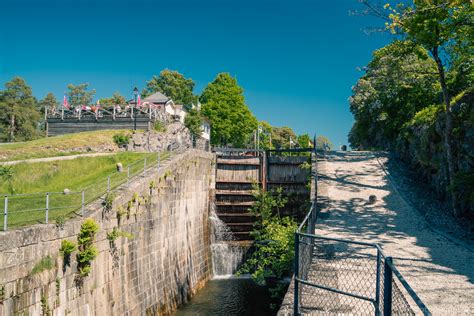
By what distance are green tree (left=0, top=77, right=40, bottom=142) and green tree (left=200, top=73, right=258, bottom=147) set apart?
21.8 meters

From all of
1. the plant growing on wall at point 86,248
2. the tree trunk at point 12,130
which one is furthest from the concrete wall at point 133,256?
the tree trunk at point 12,130

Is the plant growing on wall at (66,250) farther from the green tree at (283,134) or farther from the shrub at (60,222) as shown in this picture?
the green tree at (283,134)

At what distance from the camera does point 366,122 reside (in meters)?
34.2

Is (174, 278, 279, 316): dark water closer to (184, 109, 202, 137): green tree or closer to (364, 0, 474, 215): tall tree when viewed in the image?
(364, 0, 474, 215): tall tree

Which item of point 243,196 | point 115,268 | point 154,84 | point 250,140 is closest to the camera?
point 115,268

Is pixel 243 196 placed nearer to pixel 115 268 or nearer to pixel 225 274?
pixel 225 274

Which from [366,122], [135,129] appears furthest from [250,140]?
[135,129]

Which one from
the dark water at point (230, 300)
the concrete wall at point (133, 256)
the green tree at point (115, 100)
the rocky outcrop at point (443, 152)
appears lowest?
the dark water at point (230, 300)

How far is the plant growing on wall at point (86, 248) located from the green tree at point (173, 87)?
55.7 m

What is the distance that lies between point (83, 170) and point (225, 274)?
26.7ft

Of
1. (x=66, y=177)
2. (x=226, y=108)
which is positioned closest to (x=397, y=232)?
(x=66, y=177)

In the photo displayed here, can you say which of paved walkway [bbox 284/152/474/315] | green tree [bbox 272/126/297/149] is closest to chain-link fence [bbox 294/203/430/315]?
paved walkway [bbox 284/152/474/315]

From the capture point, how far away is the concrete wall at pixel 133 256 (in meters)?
6.97

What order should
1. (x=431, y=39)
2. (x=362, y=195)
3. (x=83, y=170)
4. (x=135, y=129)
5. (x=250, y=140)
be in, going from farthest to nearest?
(x=250, y=140) < (x=135, y=129) < (x=83, y=170) < (x=362, y=195) < (x=431, y=39)
